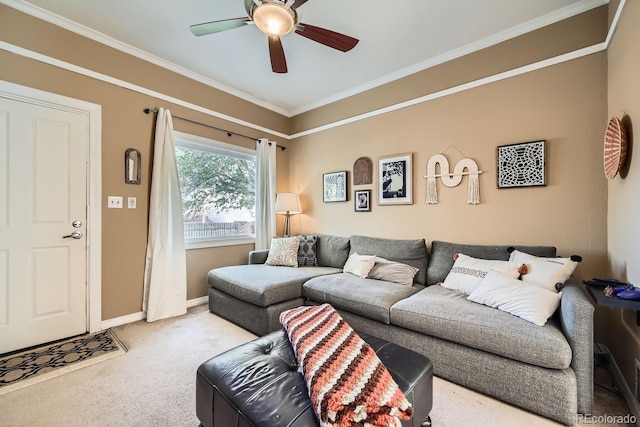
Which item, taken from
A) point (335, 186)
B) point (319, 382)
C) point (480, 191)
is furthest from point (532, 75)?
point (319, 382)

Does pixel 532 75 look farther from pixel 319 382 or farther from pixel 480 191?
pixel 319 382

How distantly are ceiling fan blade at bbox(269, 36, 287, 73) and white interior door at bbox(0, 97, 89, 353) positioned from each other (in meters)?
1.86

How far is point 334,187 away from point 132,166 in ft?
7.71

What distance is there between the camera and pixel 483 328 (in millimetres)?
1613

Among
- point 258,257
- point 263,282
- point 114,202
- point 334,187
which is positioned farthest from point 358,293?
point 114,202

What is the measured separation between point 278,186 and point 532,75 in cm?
326

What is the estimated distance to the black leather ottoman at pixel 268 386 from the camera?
0.99 metres

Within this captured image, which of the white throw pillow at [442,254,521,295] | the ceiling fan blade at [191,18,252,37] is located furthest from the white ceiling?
the white throw pillow at [442,254,521,295]

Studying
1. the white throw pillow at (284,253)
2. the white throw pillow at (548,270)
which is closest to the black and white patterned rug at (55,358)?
the white throw pillow at (284,253)

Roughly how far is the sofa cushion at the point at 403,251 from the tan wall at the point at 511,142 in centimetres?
25

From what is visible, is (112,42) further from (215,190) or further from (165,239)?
(165,239)

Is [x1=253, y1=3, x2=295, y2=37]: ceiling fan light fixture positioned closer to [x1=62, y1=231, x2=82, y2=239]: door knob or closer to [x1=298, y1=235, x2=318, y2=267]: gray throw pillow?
[x1=298, y1=235, x2=318, y2=267]: gray throw pillow

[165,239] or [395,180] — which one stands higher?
[395,180]

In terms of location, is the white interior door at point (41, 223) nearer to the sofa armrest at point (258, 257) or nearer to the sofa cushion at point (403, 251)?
the sofa armrest at point (258, 257)
